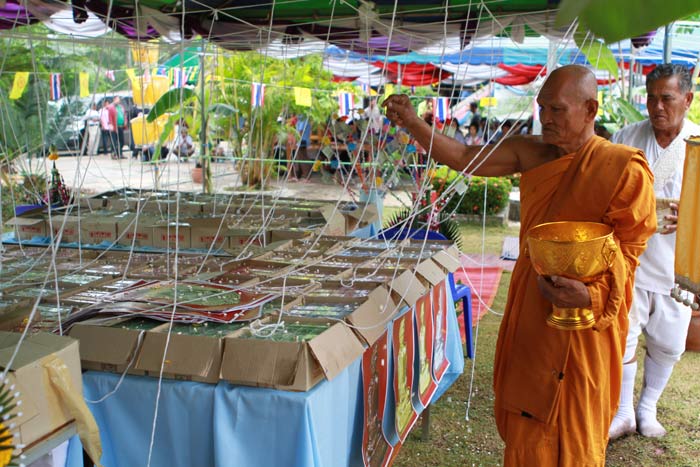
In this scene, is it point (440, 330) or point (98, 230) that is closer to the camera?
point (440, 330)

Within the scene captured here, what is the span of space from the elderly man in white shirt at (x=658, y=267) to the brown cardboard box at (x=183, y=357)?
1.83m

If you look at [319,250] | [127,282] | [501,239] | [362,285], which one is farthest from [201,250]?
[501,239]

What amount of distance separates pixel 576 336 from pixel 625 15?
4.79ft

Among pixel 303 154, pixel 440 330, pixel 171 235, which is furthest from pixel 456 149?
pixel 303 154

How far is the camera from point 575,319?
1846 mm

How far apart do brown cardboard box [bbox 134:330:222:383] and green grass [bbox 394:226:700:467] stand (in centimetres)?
141

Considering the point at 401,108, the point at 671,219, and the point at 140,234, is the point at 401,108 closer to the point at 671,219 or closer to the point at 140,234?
the point at 671,219

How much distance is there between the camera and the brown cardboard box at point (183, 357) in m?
1.66

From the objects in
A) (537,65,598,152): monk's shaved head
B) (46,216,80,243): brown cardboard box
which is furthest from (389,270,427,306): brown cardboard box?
(46,216,80,243): brown cardboard box

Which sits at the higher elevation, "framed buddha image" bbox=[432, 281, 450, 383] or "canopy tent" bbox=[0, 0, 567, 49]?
"canopy tent" bbox=[0, 0, 567, 49]

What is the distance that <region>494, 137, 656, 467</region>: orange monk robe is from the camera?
1.88 m

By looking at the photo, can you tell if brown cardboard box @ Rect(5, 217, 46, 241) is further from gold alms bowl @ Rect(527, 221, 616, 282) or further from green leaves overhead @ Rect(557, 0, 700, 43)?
green leaves overhead @ Rect(557, 0, 700, 43)

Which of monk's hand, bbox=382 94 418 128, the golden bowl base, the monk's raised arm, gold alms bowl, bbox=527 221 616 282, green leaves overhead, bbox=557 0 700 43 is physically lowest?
the golden bowl base

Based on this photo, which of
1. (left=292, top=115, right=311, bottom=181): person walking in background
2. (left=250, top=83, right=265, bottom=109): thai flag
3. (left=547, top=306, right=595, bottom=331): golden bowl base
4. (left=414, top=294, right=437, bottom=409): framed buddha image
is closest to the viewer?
(left=547, top=306, right=595, bottom=331): golden bowl base
